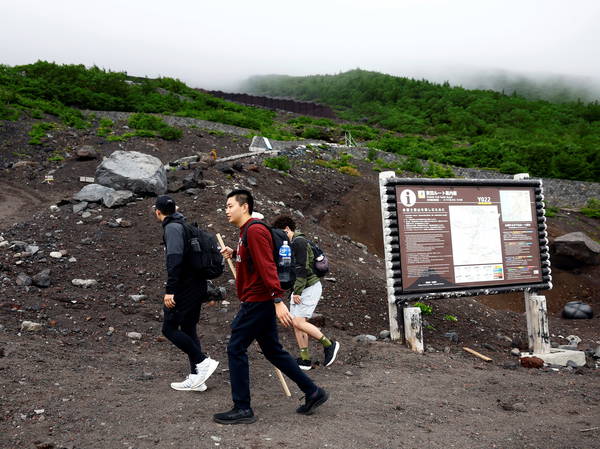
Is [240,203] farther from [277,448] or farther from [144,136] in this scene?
[144,136]

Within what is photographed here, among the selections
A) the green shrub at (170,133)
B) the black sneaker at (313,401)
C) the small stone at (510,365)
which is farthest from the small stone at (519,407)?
the green shrub at (170,133)

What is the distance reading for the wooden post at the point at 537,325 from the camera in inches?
327

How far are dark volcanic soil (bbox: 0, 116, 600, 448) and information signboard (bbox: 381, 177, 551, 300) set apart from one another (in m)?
1.07

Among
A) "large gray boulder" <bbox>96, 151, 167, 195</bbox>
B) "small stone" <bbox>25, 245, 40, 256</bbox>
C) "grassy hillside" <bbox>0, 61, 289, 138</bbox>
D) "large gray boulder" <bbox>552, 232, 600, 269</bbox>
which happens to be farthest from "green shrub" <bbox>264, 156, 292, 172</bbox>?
"grassy hillside" <bbox>0, 61, 289, 138</bbox>

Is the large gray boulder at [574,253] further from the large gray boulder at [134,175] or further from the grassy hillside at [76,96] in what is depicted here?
the grassy hillside at [76,96]

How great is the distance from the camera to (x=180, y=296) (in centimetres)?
504

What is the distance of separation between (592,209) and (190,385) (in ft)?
71.7

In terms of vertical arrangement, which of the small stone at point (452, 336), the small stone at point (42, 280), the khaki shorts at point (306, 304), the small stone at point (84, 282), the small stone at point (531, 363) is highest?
the small stone at point (42, 280)

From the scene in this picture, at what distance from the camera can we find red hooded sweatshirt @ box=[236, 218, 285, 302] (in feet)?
13.9

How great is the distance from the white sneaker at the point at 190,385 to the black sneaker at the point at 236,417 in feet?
3.07

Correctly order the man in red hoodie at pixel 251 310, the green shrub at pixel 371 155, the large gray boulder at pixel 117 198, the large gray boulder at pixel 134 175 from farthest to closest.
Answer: the green shrub at pixel 371 155
the large gray boulder at pixel 134 175
the large gray boulder at pixel 117 198
the man in red hoodie at pixel 251 310

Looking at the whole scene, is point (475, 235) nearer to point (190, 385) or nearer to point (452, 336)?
point (452, 336)

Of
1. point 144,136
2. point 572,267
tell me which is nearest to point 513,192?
point 572,267

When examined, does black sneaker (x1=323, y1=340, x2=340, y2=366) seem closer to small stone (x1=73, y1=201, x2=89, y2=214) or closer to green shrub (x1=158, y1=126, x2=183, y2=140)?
small stone (x1=73, y1=201, x2=89, y2=214)
